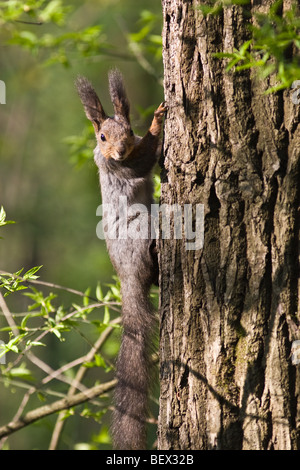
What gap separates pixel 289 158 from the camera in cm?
178

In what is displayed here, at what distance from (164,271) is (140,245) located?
0.80 meters

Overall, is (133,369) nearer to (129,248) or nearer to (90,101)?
(129,248)

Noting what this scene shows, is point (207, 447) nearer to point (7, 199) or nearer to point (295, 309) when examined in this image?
point (295, 309)

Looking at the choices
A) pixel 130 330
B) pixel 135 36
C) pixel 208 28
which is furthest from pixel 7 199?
pixel 208 28

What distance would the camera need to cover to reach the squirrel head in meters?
3.00

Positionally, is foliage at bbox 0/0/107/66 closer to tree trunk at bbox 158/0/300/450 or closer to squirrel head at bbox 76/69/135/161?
squirrel head at bbox 76/69/135/161

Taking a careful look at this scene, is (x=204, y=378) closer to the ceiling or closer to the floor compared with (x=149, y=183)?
closer to the floor

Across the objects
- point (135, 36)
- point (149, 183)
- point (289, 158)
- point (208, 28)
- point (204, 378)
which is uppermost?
point (135, 36)

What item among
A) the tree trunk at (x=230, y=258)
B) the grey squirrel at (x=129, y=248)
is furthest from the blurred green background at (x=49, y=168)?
the tree trunk at (x=230, y=258)

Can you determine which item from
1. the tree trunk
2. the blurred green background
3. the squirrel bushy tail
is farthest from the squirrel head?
the blurred green background

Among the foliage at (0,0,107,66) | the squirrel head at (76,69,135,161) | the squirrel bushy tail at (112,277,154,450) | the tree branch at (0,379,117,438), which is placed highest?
the foliage at (0,0,107,66)

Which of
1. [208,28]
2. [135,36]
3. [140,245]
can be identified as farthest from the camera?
[135,36]

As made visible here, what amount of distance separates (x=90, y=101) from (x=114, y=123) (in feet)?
0.61

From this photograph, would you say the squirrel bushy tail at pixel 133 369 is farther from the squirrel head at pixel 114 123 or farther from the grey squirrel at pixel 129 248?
the squirrel head at pixel 114 123
